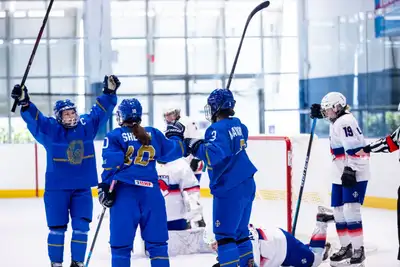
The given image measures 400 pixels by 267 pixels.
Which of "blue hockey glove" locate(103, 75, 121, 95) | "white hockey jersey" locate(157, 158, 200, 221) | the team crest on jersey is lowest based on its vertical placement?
"white hockey jersey" locate(157, 158, 200, 221)

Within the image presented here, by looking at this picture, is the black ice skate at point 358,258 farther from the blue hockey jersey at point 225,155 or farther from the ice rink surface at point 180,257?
the blue hockey jersey at point 225,155

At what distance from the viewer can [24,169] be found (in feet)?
35.1

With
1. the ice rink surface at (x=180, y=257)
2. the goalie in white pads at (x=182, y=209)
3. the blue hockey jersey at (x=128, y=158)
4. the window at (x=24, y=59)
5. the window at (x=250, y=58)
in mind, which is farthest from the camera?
the window at (x=250, y=58)

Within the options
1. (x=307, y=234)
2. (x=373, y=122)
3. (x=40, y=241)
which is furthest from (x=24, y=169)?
(x=307, y=234)

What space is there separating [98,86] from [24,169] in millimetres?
2544

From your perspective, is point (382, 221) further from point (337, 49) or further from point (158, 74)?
point (158, 74)

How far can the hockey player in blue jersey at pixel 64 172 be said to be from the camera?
4988 millimetres

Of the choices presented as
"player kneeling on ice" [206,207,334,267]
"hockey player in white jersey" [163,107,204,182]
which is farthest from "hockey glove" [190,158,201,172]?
"player kneeling on ice" [206,207,334,267]

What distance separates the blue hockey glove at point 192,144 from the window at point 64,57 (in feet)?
32.1

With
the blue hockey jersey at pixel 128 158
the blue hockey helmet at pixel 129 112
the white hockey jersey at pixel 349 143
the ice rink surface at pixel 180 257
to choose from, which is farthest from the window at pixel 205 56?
the blue hockey jersey at pixel 128 158

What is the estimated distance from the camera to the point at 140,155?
14.1 ft

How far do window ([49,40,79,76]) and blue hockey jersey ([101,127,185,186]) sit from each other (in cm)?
982

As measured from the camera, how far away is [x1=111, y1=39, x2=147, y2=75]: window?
14.4 meters

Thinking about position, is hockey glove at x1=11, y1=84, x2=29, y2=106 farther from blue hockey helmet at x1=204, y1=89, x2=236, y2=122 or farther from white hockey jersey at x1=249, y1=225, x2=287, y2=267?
white hockey jersey at x1=249, y1=225, x2=287, y2=267
